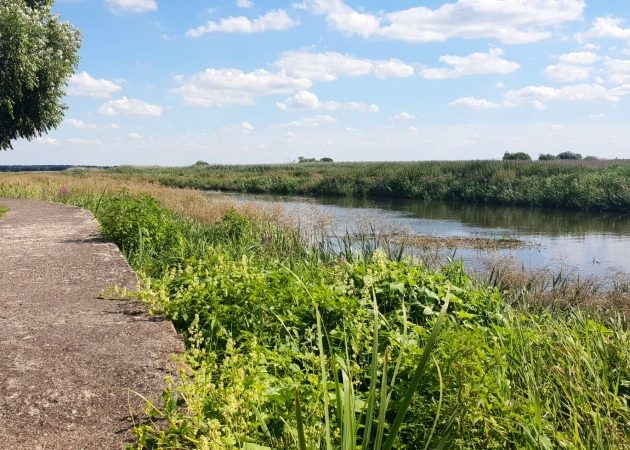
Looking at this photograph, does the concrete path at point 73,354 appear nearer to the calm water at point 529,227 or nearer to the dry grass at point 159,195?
the dry grass at point 159,195

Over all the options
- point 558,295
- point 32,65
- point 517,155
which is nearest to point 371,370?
point 558,295

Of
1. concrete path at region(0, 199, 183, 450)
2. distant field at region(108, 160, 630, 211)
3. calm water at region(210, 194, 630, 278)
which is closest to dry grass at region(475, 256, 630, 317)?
calm water at region(210, 194, 630, 278)

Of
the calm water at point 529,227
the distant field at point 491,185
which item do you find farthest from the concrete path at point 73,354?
the distant field at point 491,185

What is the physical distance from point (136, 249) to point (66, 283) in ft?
6.25

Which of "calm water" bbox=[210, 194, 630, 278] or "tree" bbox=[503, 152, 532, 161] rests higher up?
"tree" bbox=[503, 152, 532, 161]

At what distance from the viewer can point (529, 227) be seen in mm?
19688

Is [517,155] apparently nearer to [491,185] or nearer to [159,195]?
[491,185]

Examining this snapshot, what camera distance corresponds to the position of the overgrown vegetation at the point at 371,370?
277cm

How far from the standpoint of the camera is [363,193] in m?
34.8

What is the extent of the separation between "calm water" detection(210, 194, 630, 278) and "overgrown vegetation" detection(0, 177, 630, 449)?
22.4 feet

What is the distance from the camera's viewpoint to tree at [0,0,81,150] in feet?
69.8

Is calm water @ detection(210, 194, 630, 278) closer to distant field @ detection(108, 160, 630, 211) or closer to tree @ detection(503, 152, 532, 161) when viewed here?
distant field @ detection(108, 160, 630, 211)

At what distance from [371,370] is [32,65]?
74.5 feet

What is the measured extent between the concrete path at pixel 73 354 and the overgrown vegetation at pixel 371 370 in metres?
0.27
